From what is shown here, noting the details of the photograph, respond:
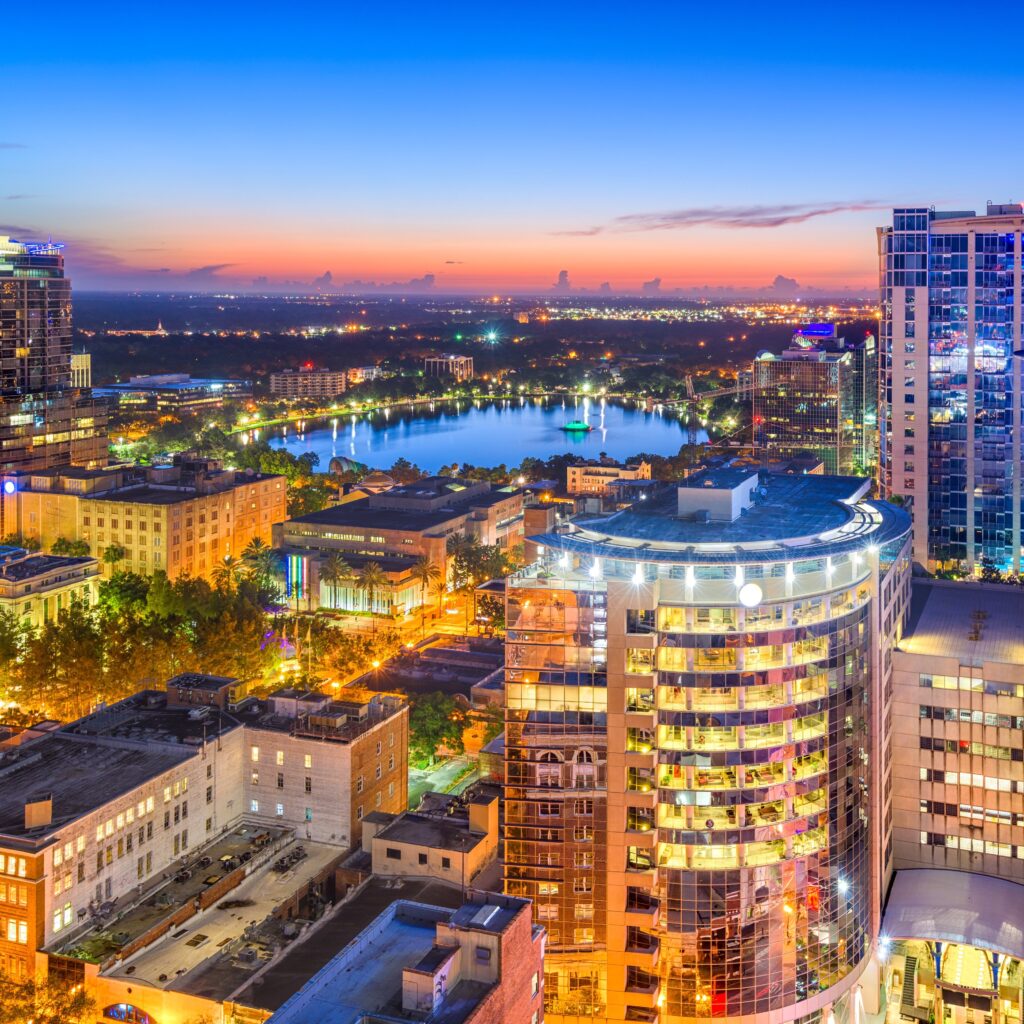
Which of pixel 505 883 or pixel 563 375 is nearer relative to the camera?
pixel 505 883

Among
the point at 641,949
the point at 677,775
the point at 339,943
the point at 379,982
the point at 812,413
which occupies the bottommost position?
the point at 339,943

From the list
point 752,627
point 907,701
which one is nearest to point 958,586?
point 907,701

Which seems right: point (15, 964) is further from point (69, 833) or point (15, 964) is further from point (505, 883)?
point (505, 883)

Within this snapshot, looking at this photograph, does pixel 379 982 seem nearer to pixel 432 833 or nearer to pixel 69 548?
pixel 432 833

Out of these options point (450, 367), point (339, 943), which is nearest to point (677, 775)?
point (339, 943)

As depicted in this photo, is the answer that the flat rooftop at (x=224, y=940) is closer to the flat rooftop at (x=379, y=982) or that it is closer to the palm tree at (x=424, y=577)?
the flat rooftop at (x=379, y=982)

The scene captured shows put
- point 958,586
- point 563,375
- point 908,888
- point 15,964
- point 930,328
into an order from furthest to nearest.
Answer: point 563,375 < point 930,328 < point 958,586 < point 908,888 < point 15,964
